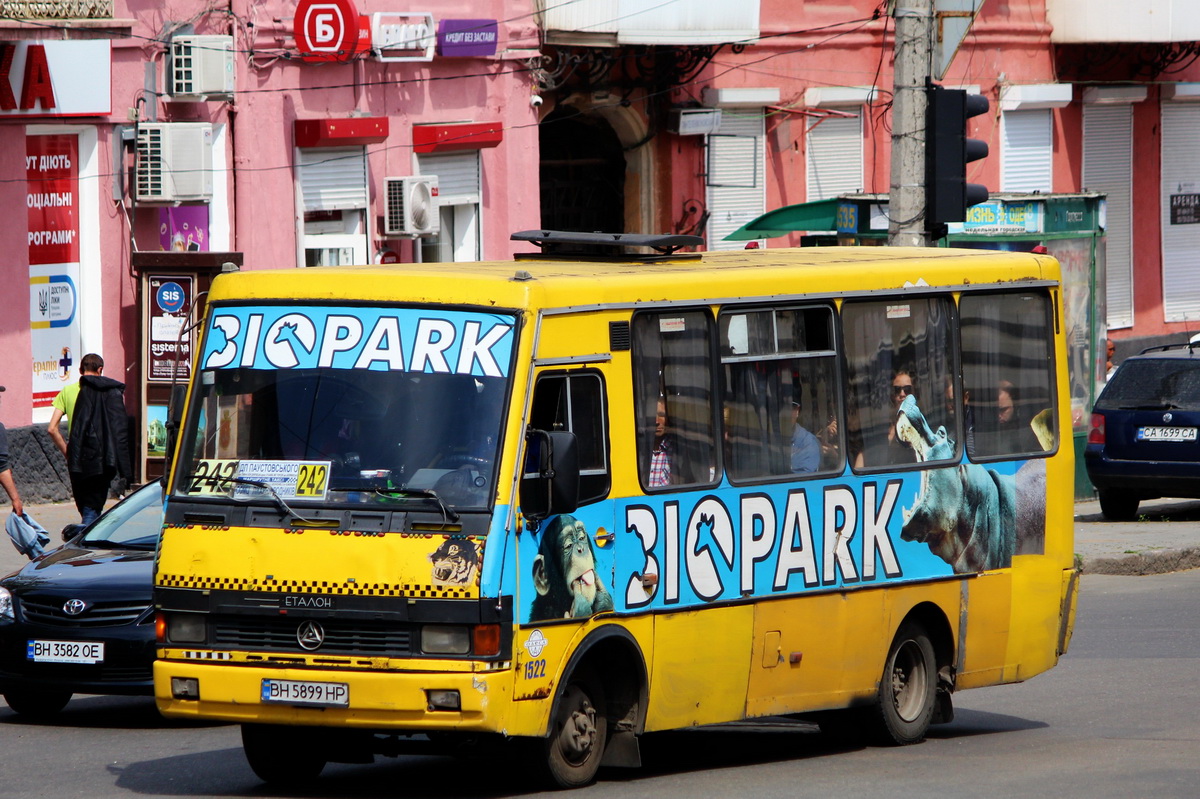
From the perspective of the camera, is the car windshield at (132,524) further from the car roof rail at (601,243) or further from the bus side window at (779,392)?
the bus side window at (779,392)

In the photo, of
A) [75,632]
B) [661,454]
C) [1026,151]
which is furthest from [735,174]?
[661,454]

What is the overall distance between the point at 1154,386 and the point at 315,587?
15.1 meters

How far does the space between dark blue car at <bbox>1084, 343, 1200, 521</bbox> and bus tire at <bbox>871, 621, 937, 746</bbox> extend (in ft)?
35.9

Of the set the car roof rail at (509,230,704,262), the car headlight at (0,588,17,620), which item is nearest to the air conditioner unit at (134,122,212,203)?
the car headlight at (0,588,17,620)

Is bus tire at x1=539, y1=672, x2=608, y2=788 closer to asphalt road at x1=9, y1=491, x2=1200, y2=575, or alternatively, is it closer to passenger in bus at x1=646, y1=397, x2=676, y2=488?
passenger in bus at x1=646, y1=397, x2=676, y2=488

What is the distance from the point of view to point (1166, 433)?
71.1ft

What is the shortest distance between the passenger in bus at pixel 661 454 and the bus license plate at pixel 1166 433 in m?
13.1

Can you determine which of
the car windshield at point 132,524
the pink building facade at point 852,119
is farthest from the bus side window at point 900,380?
the pink building facade at point 852,119

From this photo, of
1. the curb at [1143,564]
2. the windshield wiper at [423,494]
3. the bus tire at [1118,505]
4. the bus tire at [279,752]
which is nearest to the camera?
the windshield wiper at [423,494]

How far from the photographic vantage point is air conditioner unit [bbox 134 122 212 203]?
21.6 metres

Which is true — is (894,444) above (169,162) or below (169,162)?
below

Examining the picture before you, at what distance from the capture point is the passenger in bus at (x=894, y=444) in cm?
1081

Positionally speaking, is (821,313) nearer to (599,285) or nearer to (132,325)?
(599,285)

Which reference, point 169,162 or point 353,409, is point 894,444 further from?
point 169,162
